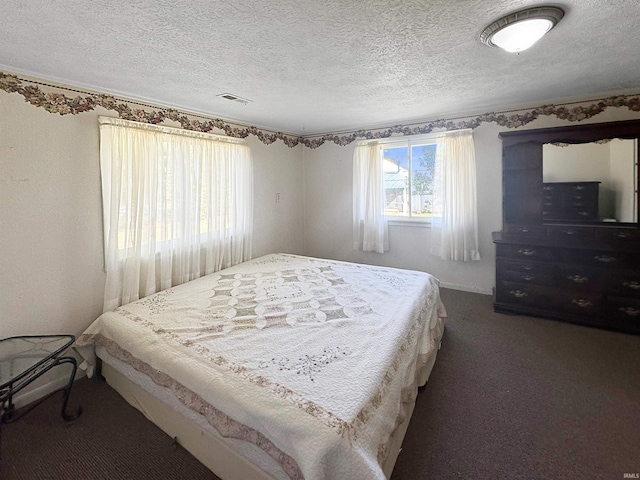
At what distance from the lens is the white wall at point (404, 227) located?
3.55 metres

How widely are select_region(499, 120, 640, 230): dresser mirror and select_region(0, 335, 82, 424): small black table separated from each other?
4065 millimetres

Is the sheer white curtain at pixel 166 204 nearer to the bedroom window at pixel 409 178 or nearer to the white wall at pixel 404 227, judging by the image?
the white wall at pixel 404 227

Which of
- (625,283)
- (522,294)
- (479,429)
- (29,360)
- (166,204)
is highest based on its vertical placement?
(166,204)

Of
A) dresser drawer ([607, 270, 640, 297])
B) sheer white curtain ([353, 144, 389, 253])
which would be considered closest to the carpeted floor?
dresser drawer ([607, 270, 640, 297])

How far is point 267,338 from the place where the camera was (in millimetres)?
1778

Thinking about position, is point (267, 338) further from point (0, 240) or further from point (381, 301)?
point (0, 240)

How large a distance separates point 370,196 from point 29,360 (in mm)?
3775

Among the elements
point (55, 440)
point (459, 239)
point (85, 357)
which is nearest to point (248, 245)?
point (85, 357)

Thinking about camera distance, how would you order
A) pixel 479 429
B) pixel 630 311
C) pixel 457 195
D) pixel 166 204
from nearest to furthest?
pixel 479 429, pixel 630 311, pixel 166 204, pixel 457 195

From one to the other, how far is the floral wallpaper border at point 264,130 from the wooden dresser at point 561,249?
1.01ft

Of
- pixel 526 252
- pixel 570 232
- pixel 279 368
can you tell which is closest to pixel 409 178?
pixel 526 252

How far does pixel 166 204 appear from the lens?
282cm

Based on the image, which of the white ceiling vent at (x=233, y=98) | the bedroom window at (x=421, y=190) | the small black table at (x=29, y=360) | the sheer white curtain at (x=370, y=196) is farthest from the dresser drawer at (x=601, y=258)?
the small black table at (x=29, y=360)

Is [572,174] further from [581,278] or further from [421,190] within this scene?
[421,190]
